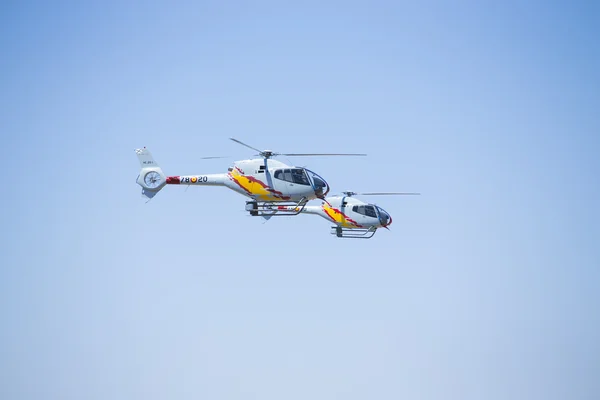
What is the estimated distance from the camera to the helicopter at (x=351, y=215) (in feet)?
179

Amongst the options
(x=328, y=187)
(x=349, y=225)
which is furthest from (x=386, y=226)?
(x=328, y=187)

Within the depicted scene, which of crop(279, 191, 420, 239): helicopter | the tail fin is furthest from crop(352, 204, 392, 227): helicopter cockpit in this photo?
the tail fin

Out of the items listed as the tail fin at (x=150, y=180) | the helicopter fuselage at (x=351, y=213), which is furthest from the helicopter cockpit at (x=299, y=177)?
the helicopter fuselage at (x=351, y=213)

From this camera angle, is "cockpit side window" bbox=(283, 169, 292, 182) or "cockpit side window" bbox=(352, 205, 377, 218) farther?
"cockpit side window" bbox=(352, 205, 377, 218)

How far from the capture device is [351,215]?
180 feet

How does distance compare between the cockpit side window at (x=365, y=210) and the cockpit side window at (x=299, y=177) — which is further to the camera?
the cockpit side window at (x=365, y=210)

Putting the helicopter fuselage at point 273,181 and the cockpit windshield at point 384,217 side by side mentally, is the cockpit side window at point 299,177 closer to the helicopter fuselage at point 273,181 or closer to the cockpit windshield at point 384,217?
the helicopter fuselage at point 273,181

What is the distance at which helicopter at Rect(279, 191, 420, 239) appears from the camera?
54.6 meters

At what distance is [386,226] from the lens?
183 ft

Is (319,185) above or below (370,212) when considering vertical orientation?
above

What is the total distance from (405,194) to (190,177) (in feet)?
49.0

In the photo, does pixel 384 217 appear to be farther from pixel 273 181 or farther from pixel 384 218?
pixel 273 181

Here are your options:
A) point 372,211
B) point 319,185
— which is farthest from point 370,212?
point 319,185

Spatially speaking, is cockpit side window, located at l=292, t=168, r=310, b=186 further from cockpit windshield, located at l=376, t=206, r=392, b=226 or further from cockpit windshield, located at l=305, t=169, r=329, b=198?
cockpit windshield, located at l=376, t=206, r=392, b=226
